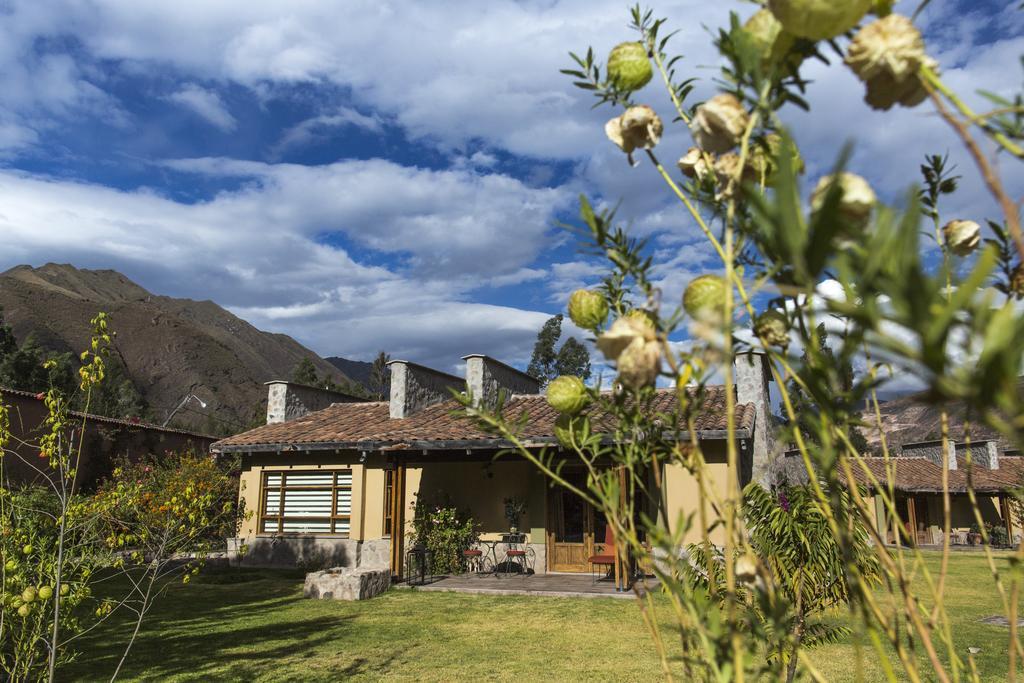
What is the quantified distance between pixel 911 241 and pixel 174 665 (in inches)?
316

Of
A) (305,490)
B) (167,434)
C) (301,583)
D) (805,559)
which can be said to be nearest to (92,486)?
(167,434)

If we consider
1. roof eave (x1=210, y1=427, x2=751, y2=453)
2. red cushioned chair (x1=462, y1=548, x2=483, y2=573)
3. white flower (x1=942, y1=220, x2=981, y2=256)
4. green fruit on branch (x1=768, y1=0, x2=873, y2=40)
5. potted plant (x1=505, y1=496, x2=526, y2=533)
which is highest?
roof eave (x1=210, y1=427, x2=751, y2=453)

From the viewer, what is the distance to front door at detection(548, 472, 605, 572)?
13.8 m

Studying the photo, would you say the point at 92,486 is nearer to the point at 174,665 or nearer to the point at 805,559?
the point at 174,665

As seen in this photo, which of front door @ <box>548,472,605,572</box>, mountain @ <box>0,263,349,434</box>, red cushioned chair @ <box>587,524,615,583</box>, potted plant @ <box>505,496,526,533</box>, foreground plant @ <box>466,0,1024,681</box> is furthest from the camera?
mountain @ <box>0,263,349,434</box>

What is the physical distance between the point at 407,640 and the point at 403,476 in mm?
5243

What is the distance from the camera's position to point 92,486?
1825 cm

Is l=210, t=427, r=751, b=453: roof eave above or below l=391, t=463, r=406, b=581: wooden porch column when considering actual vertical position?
above

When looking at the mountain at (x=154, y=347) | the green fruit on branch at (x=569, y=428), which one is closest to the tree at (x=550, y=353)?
the mountain at (x=154, y=347)

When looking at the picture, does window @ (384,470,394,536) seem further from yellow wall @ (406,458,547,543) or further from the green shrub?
the green shrub

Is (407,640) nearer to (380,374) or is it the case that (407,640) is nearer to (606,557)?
(606,557)

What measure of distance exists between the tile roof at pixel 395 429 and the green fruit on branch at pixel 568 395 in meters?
10.5

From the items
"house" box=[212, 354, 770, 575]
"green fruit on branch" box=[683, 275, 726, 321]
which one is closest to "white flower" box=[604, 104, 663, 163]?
"green fruit on branch" box=[683, 275, 726, 321]

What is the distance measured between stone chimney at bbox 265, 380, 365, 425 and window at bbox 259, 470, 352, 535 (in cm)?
208
